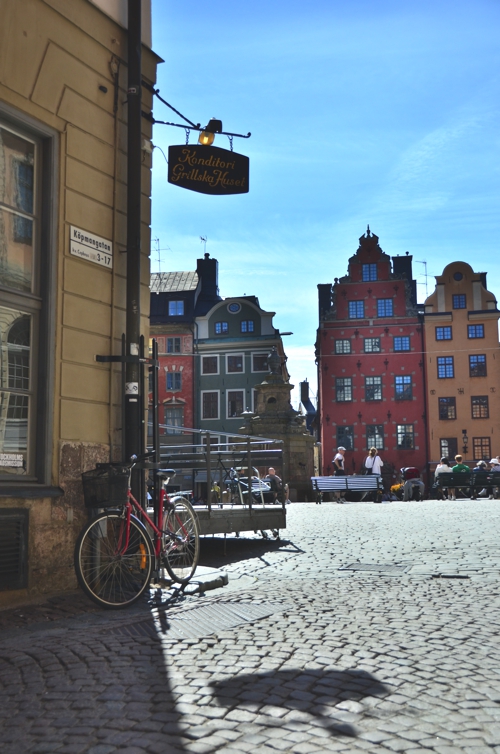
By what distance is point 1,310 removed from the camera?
682 centimetres

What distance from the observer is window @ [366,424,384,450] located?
167 feet

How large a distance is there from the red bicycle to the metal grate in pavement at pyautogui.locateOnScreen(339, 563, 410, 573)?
86.6 inches

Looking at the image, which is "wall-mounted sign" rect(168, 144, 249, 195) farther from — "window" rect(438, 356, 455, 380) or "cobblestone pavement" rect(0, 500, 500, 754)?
"window" rect(438, 356, 455, 380)

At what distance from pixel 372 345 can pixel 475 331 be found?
6316 mm

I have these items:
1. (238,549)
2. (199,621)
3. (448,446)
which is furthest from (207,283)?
(199,621)

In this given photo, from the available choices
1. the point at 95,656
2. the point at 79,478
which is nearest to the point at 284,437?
the point at 79,478

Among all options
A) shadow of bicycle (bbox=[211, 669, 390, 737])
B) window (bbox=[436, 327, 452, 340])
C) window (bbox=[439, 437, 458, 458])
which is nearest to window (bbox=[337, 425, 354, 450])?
window (bbox=[439, 437, 458, 458])

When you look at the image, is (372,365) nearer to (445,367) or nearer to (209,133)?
(445,367)

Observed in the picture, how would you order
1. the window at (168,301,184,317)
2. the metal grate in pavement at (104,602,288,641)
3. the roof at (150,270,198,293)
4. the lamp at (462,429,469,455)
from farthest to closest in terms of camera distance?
1. the roof at (150,270,198,293)
2. the window at (168,301,184,317)
3. the lamp at (462,429,469,455)
4. the metal grate in pavement at (104,602,288,641)

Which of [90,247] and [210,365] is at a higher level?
[210,365]

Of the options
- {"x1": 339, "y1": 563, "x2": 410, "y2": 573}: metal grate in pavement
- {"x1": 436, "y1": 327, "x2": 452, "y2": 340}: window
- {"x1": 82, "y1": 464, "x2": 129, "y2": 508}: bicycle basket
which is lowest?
{"x1": 339, "y1": 563, "x2": 410, "y2": 573}: metal grate in pavement

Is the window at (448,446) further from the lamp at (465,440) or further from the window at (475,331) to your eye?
the window at (475,331)

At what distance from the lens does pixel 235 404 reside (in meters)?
54.4

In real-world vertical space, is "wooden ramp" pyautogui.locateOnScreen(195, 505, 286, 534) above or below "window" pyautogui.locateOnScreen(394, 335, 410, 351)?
below
